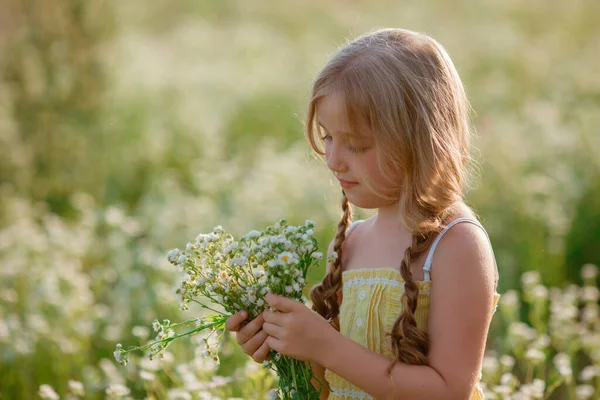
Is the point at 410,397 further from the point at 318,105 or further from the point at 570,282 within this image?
the point at 570,282

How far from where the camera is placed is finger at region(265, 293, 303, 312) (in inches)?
73.6

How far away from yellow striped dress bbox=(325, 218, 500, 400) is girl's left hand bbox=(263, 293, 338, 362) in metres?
0.21

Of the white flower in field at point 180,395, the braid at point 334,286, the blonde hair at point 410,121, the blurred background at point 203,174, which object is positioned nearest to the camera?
the blonde hair at point 410,121

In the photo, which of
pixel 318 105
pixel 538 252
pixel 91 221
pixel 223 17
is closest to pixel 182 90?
pixel 91 221

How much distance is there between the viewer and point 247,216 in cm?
484

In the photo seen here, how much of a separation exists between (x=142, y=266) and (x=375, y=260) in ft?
9.00

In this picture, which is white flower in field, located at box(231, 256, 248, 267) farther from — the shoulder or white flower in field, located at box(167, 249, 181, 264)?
the shoulder

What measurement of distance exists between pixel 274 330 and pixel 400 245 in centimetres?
46

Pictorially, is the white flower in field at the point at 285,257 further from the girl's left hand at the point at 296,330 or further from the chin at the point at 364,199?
the chin at the point at 364,199

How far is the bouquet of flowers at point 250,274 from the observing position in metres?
1.91

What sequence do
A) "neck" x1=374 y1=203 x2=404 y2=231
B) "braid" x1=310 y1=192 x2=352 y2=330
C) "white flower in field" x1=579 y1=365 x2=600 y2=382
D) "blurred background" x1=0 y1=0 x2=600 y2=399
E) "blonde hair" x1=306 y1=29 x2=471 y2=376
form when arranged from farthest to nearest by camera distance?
"blurred background" x1=0 y1=0 x2=600 y2=399, "white flower in field" x1=579 y1=365 x2=600 y2=382, "braid" x1=310 y1=192 x2=352 y2=330, "neck" x1=374 y1=203 x2=404 y2=231, "blonde hair" x1=306 y1=29 x2=471 y2=376

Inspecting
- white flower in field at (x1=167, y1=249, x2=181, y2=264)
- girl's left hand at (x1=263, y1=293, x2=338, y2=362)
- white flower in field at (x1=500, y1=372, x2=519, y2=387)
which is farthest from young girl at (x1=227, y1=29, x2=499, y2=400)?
white flower in field at (x1=500, y1=372, x2=519, y2=387)

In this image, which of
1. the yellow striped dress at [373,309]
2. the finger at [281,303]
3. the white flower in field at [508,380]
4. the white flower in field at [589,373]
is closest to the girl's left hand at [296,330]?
the finger at [281,303]

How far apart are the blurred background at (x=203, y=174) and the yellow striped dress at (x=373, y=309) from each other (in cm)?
69
